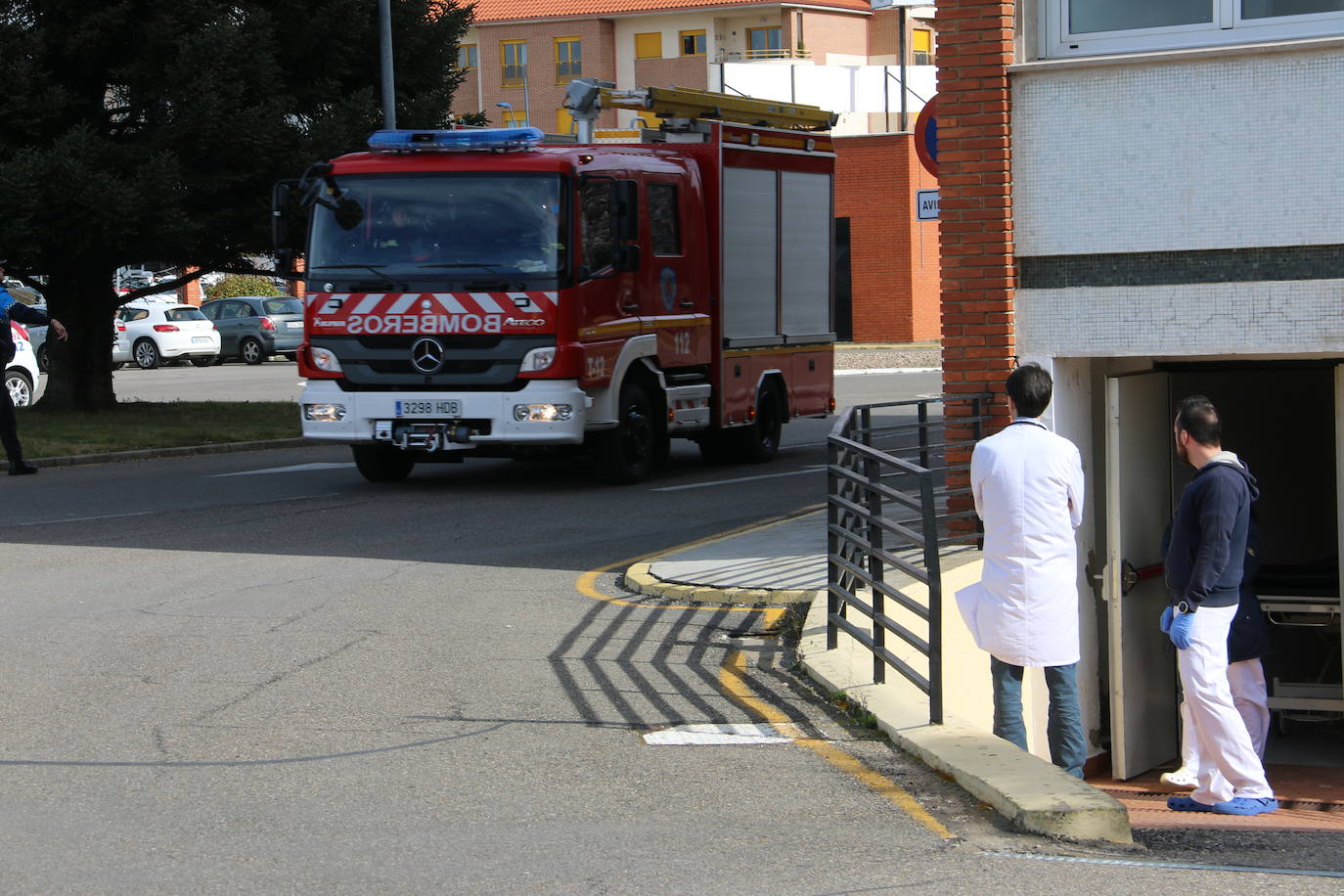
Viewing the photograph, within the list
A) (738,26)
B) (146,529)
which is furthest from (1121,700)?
(738,26)

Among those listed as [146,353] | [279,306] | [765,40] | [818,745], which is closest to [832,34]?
[765,40]

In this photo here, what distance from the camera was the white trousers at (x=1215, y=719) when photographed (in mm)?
7180

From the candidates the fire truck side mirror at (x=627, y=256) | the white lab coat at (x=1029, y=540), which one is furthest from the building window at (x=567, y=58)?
the white lab coat at (x=1029, y=540)

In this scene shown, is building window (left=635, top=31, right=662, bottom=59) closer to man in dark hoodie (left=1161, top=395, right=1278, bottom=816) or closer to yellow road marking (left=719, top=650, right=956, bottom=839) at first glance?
yellow road marking (left=719, top=650, right=956, bottom=839)

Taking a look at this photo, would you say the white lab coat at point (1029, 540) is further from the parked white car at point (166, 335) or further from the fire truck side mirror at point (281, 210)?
the parked white car at point (166, 335)

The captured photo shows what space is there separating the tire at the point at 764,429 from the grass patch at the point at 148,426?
5937mm

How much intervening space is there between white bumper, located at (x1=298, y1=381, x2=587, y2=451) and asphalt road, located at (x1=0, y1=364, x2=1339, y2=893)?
64.7 inches

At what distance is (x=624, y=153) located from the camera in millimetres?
15227

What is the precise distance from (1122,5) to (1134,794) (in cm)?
432

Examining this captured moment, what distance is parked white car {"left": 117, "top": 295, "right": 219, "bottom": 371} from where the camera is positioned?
4103cm

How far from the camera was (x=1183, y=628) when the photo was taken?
7145 millimetres

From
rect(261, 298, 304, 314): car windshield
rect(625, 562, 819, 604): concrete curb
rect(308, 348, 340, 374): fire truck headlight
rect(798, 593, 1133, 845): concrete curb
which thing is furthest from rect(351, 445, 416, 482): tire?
rect(261, 298, 304, 314): car windshield

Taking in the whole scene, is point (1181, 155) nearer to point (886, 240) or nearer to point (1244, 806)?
point (1244, 806)

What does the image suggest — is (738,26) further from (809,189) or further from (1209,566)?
(1209,566)
